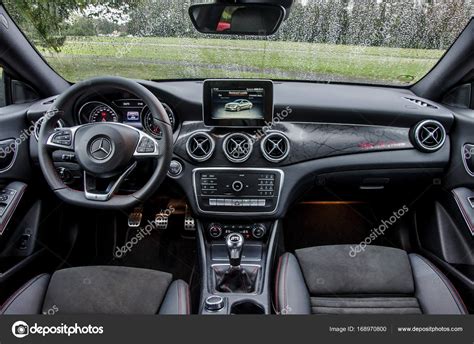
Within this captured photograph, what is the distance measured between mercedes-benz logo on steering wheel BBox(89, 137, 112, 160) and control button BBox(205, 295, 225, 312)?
768mm

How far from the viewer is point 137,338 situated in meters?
1.17

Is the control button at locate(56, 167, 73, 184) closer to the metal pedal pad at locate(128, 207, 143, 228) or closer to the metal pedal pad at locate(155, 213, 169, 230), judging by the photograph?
the metal pedal pad at locate(128, 207, 143, 228)

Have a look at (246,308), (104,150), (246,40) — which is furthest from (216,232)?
(246,40)

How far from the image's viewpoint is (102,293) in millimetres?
1814

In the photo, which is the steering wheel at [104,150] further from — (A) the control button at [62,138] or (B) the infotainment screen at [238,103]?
(B) the infotainment screen at [238,103]

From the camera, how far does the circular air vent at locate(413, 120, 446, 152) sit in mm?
2482

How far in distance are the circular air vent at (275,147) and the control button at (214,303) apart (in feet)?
Result: 2.53

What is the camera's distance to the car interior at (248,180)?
1.91 m

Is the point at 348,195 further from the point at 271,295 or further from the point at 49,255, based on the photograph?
the point at 49,255

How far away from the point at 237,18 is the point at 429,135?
1193mm

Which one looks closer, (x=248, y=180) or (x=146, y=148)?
(x=146, y=148)

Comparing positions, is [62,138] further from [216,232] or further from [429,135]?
[429,135]

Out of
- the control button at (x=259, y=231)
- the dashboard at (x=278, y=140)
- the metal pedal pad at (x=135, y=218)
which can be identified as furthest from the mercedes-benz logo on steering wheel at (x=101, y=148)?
the metal pedal pad at (x=135, y=218)

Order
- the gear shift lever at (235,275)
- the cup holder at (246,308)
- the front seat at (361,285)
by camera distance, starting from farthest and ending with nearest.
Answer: the gear shift lever at (235,275) → the cup holder at (246,308) → the front seat at (361,285)
